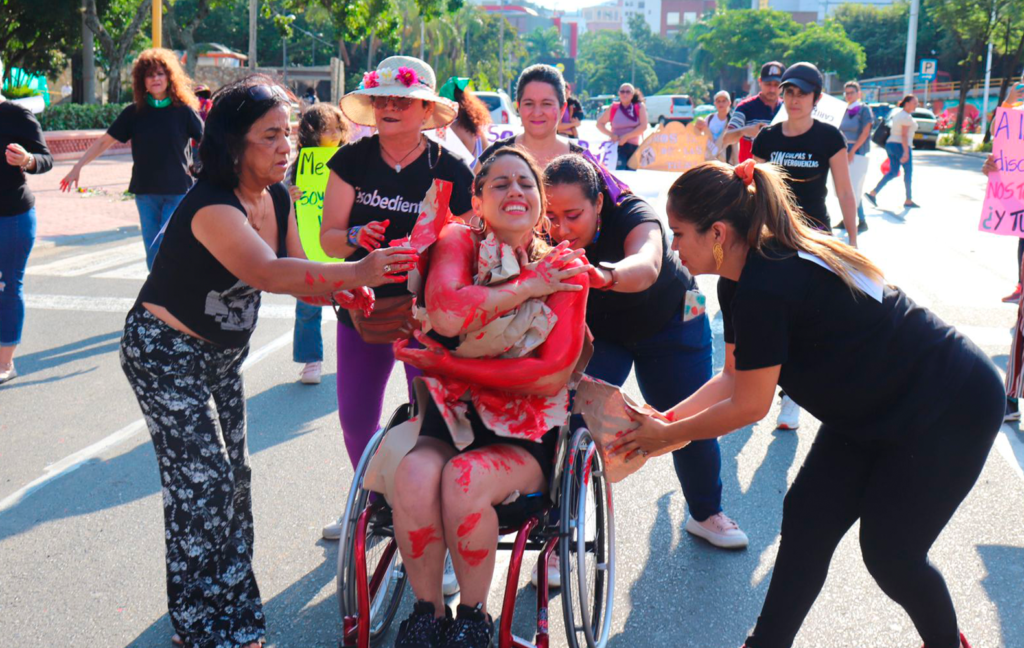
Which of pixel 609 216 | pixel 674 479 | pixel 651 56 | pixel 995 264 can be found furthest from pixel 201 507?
pixel 651 56

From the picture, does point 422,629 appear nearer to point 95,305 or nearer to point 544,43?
point 95,305

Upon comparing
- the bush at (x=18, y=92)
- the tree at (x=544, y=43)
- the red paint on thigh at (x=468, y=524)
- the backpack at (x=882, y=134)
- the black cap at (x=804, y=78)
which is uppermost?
the tree at (x=544, y=43)

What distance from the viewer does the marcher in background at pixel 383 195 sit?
382cm

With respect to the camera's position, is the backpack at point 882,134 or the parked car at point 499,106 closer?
the backpack at point 882,134

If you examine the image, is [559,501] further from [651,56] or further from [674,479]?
[651,56]

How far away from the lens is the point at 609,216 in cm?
365

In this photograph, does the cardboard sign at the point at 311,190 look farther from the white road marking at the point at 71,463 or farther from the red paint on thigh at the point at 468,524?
the red paint on thigh at the point at 468,524

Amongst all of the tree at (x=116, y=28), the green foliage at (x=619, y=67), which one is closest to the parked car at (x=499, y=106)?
the tree at (x=116, y=28)

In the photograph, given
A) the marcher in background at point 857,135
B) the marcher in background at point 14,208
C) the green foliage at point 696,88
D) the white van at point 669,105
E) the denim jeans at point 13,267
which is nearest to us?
the marcher in background at point 14,208

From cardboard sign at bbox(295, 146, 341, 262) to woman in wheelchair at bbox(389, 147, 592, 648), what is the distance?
2.75 m

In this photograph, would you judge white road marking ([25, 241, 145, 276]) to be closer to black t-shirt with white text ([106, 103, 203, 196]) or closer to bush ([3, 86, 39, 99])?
black t-shirt with white text ([106, 103, 203, 196])

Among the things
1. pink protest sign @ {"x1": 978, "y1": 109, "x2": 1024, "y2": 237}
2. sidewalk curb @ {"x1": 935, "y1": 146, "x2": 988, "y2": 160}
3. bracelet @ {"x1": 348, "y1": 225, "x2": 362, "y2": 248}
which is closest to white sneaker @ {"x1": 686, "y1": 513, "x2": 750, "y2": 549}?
bracelet @ {"x1": 348, "y1": 225, "x2": 362, "y2": 248}

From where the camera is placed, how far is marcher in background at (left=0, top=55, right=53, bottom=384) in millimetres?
5844

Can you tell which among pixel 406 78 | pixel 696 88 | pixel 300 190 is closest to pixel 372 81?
pixel 406 78
